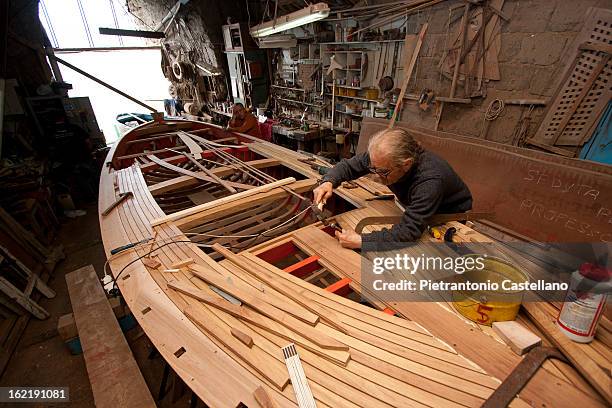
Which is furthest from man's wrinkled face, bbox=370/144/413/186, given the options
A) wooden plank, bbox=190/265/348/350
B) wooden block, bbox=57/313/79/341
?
wooden block, bbox=57/313/79/341

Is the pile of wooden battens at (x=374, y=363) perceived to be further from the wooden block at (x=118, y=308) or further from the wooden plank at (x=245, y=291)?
the wooden block at (x=118, y=308)

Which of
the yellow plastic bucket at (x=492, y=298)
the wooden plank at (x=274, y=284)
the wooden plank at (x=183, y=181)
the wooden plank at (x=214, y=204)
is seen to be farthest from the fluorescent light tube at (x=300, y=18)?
the yellow plastic bucket at (x=492, y=298)

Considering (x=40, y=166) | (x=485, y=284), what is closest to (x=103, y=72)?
(x=40, y=166)

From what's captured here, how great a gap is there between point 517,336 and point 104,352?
3105 mm

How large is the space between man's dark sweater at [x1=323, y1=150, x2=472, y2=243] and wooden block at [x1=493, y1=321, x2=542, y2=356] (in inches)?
29.1

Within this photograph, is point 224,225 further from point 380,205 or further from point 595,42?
point 595,42

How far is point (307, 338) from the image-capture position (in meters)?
1.48

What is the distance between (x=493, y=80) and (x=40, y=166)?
9.08 meters

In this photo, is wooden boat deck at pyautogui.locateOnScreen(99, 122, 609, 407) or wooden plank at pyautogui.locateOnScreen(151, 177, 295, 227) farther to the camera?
wooden plank at pyautogui.locateOnScreen(151, 177, 295, 227)

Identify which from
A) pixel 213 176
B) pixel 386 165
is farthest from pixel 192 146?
pixel 386 165

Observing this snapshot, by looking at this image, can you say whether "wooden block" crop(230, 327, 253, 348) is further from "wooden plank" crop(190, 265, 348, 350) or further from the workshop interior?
"wooden plank" crop(190, 265, 348, 350)

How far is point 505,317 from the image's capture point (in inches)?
57.7

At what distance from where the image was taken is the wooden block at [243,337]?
145 centimetres

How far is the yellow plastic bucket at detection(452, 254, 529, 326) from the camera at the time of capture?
142 centimetres
